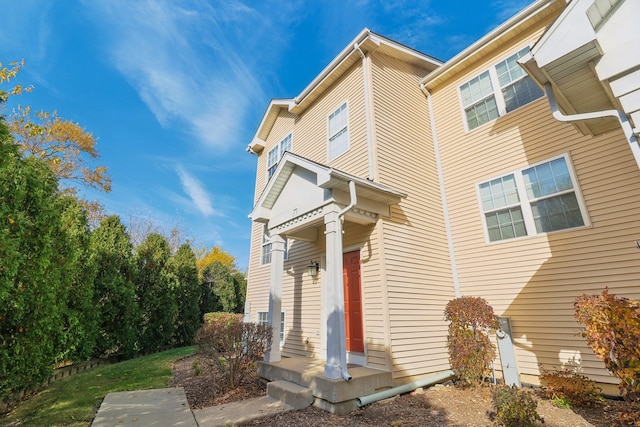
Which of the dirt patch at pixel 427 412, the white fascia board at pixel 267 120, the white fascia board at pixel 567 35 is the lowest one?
the dirt patch at pixel 427 412

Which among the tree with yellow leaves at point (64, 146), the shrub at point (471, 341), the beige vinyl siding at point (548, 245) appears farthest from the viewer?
the tree with yellow leaves at point (64, 146)

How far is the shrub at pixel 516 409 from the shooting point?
314 cm

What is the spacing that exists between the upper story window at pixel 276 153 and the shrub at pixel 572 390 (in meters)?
8.74

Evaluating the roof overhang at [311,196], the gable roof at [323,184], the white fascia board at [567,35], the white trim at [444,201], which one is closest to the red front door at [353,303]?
the roof overhang at [311,196]

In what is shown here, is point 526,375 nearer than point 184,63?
Yes

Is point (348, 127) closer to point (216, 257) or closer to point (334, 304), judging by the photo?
point (334, 304)

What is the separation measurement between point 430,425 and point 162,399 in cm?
415

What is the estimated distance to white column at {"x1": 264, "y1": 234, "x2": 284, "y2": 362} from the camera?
588 centimetres

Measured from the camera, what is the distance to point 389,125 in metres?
6.86

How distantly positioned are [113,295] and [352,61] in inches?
392

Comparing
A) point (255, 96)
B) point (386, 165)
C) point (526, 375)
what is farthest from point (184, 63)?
point (526, 375)

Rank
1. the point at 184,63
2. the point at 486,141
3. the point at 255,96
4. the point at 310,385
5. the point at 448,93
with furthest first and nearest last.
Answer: the point at 255,96 < the point at 184,63 < the point at 448,93 < the point at 486,141 < the point at 310,385

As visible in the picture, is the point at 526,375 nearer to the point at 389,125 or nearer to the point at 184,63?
the point at 389,125

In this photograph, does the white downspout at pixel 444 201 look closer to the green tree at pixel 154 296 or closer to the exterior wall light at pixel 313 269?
the exterior wall light at pixel 313 269
